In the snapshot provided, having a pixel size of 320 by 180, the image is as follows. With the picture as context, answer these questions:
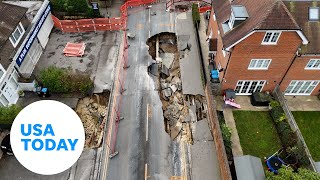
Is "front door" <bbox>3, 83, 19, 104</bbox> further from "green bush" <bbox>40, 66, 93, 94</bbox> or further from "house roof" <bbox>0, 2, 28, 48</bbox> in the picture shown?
"house roof" <bbox>0, 2, 28, 48</bbox>

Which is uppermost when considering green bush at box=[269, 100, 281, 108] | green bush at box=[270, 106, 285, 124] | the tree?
green bush at box=[269, 100, 281, 108]

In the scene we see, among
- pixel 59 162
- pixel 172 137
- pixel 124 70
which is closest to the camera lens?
pixel 59 162

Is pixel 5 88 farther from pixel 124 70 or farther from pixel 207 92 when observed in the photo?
pixel 207 92

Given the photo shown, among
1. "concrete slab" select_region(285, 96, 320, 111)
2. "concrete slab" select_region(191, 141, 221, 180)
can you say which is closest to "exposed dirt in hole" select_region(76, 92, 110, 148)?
"concrete slab" select_region(191, 141, 221, 180)

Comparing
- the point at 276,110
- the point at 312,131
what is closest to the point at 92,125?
the point at 276,110

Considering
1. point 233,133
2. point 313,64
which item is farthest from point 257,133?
point 313,64

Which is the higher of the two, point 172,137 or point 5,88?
point 5,88

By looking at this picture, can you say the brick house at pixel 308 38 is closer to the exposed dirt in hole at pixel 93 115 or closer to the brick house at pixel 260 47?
the brick house at pixel 260 47

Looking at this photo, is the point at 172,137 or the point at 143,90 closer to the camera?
the point at 172,137
